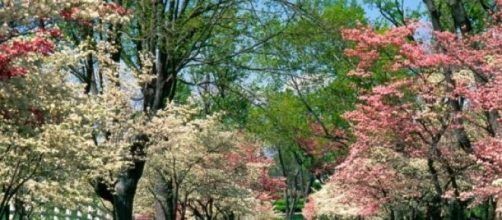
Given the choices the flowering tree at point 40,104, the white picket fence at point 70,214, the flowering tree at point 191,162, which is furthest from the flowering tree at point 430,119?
the white picket fence at point 70,214

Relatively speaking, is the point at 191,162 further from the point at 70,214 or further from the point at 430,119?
the point at 430,119

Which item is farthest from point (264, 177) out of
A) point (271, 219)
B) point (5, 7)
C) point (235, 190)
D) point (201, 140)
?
point (5, 7)

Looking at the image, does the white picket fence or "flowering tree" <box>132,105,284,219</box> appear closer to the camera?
"flowering tree" <box>132,105,284,219</box>

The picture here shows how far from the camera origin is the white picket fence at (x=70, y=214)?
70.4 feet

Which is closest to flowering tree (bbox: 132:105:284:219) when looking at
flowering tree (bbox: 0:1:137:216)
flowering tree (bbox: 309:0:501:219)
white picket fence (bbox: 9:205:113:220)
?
white picket fence (bbox: 9:205:113:220)

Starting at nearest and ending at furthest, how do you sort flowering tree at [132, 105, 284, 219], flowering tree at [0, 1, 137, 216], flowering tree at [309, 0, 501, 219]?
flowering tree at [0, 1, 137, 216] < flowering tree at [309, 0, 501, 219] < flowering tree at [132, 105, 284, 219]

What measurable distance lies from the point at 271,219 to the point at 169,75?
29037 mm

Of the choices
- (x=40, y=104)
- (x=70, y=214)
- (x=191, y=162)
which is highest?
(x=191, y=162)

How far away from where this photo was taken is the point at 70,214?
24.9 m

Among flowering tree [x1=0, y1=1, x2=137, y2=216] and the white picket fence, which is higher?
the white picket fence

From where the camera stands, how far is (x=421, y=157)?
17766 mm

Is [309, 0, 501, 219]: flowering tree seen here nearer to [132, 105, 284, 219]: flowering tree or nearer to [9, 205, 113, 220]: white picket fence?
[132, 105, 284, 219]: flowering tree

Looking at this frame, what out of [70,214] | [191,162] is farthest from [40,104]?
[70,214]

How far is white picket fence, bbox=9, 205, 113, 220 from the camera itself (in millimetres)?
21453
